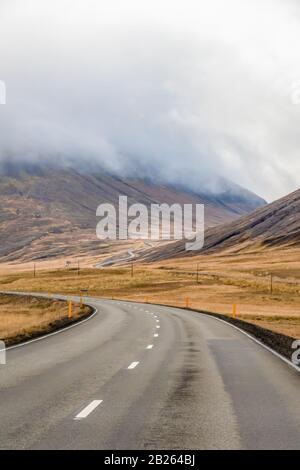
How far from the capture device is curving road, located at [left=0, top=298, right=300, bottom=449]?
8750 millimetres

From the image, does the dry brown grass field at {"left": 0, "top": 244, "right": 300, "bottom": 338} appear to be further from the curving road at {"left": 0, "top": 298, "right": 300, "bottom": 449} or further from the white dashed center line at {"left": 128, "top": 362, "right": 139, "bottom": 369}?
the white dashed center line at {"left": 128, "top": 362, "right": 139, "bottom": 369}

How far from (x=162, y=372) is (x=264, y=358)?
15.3 feet

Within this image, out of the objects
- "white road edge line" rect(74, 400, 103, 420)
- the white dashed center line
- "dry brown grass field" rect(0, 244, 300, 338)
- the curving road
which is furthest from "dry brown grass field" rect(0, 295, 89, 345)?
"dry brown grass field" rect(0, 244, 300, 338)

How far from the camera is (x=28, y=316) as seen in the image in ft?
168

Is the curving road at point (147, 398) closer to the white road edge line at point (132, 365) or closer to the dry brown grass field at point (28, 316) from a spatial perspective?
the white road edge line at point (132, 365)

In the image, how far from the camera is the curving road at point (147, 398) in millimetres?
8750

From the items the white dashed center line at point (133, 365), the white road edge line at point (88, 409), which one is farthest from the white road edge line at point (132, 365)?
the white road edge line at point (88, 409)

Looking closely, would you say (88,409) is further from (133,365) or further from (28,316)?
(28,316)

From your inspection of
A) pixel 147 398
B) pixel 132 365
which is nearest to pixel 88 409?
pixel 147 398

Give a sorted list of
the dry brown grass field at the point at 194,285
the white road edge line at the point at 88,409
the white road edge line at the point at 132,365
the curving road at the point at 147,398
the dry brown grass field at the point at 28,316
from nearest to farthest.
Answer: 1. the curving road at the point at 147,398
2. the white road edge line at the point at 88,409
3. the white road edge line at the point at 132,365
4. the dry brown grass field at the point at 28,316
5. the dry brown grass field at the point at 194,285

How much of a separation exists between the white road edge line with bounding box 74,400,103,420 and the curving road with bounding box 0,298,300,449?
2 cm

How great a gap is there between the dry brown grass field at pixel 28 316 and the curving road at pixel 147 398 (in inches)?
227
